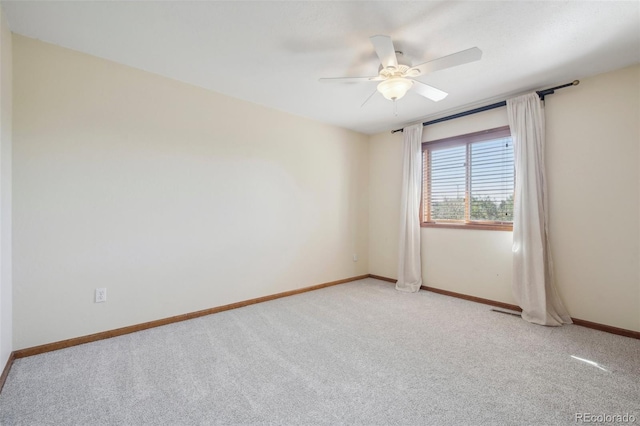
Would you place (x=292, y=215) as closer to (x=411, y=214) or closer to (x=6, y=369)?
(x=411, y=214)

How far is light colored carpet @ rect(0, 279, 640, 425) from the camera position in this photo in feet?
5.01

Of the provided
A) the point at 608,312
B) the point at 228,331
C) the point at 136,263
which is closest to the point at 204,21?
the point at 136,263

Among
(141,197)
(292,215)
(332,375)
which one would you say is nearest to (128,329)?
(141,197)

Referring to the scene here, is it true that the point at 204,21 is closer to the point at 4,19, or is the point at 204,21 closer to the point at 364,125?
the point at 4,19

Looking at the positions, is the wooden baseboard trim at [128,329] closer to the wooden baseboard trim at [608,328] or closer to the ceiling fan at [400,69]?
the ceiling fan at [400,69]

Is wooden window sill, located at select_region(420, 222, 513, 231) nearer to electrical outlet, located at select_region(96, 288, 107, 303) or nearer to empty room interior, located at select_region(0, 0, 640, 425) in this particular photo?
empty room interior, located at select_region(0, 0, 640, 425)

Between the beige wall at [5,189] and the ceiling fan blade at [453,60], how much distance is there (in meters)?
2.79

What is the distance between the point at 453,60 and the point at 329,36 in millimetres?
889

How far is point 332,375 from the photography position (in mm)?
1890

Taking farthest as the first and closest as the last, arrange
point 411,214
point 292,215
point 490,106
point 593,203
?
point 411,214
point 292,215
point 490,106
point 593,203

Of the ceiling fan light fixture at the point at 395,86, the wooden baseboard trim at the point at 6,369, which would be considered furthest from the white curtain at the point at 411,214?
the wooden baseboard trim at the point at 6,369

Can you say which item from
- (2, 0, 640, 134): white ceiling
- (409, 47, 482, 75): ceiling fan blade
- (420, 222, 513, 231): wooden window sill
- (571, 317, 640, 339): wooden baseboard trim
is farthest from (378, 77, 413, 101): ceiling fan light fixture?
(571, 317, 640, 339): wooden baseboard trim

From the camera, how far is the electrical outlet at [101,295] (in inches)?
94.4

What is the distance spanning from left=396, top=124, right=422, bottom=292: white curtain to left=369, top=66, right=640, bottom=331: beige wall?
0.82 metres
